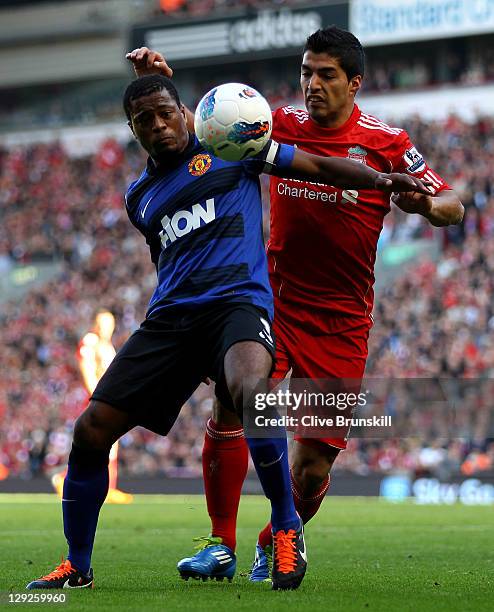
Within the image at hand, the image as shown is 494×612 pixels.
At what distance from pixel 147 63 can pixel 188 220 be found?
118 cm

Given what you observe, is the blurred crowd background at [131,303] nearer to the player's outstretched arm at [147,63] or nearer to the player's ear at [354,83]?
the player's ear at [354,83]

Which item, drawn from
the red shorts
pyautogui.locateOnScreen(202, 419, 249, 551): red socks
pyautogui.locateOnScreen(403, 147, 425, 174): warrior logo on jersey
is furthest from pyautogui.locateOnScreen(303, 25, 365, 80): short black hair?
pyautogui.locateOnScreen(202, 419, 249, 551): red socks

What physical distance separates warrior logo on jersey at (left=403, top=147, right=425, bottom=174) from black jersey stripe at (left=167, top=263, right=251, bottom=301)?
1.46 m

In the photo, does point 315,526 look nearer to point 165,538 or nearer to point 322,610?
point 165,538

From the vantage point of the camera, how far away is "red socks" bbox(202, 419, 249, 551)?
6.90 m

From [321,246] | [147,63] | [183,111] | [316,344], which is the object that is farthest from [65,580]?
[147,63]

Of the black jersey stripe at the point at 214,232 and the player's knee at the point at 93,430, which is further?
the black jersey stripe at the point at 214,232

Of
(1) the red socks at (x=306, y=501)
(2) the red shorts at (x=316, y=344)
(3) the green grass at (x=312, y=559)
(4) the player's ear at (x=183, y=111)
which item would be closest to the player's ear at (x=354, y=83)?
(4) the player's ear at (x=183, y=111)

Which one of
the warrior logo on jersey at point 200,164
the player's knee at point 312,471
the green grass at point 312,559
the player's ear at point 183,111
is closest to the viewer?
the green grass at point 312,559

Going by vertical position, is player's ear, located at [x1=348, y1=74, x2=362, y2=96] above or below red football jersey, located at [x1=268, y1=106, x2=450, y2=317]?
above

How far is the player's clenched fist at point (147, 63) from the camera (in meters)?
6.98

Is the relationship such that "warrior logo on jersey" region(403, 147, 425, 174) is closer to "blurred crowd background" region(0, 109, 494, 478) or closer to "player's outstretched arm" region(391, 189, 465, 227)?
"player's outstretched arm" region(391, 189, 465, 227)

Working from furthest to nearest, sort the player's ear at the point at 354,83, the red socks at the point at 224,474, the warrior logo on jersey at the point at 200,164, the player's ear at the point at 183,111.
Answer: the player's ear at the point at 354,83 → the red socks at the point at 224,474 → the player's ear at the point at 183,111 → the warrior logo on jersey at the point at 200,164

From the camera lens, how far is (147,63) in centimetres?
700
